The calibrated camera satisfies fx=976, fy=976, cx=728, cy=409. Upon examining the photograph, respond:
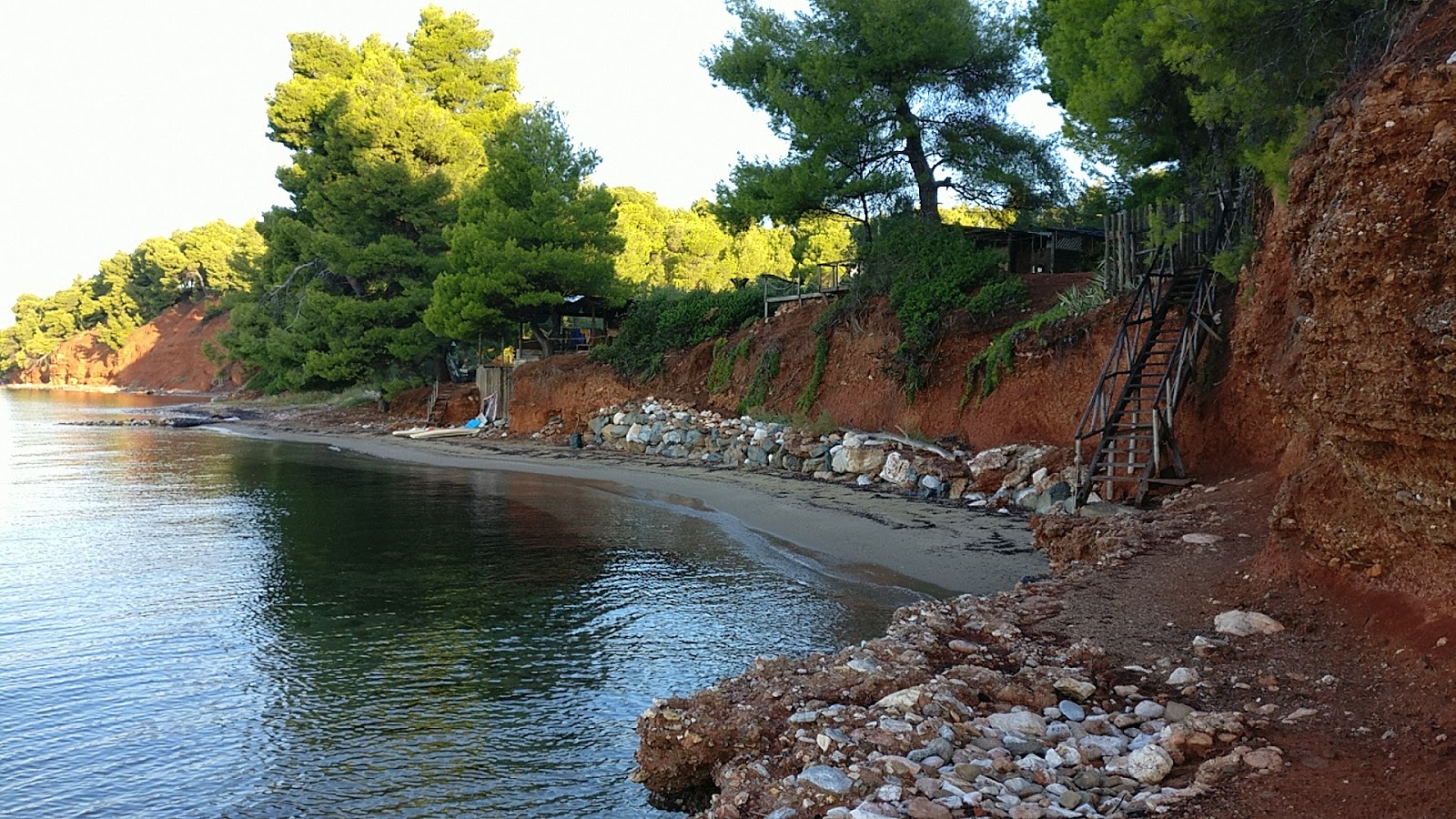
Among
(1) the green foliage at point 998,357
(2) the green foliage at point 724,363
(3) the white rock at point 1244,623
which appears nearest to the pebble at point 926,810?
(3) the white rock at point 1244,623

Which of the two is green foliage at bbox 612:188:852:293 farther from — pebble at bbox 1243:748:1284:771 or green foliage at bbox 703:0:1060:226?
pebble at bbox 1243:748:1284:771

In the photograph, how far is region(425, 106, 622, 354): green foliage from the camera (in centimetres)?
3238

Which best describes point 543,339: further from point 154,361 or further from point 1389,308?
point 154,361

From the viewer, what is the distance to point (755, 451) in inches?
932

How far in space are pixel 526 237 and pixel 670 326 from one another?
19.7ft

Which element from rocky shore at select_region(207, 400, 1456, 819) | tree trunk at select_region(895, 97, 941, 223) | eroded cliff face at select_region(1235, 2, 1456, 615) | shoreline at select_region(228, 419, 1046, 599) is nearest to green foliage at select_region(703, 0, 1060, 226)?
tree trunk at select_region(895, 97, 941, 223)

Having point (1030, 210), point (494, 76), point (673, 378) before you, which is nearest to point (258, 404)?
point (494, 76)

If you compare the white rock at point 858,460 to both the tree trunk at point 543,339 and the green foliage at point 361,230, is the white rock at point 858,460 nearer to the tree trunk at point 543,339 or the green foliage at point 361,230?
the tree trunk at point 543,339

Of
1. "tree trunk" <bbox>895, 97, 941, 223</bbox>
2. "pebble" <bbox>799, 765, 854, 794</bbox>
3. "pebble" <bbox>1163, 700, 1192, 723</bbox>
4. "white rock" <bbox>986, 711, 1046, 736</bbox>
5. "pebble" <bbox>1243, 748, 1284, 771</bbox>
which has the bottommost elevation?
"pebble" <bbox>799, 765, 854, 794</bbox>

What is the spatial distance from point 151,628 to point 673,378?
20.2 m

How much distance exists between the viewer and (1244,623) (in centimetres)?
744

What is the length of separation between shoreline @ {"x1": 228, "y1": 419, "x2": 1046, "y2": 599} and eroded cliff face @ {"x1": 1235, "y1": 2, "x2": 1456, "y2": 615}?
5.09m

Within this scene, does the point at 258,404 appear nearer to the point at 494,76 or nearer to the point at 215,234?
the point at 494,76

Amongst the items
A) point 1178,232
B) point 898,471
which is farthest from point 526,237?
point 1178,232
